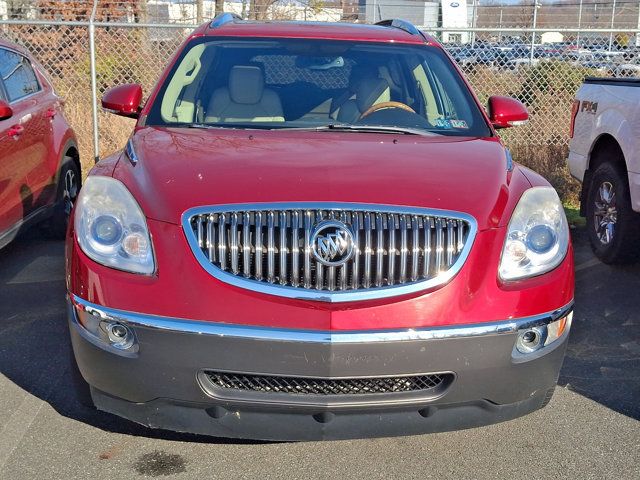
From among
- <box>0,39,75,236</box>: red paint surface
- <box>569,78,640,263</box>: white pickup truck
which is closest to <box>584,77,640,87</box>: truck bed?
<box>569,78,640,263</box>: white pickup truck

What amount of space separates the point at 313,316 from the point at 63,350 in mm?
2197

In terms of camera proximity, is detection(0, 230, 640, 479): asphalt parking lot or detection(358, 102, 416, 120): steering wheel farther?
detection(358, 102, 416, 120): steering wheel

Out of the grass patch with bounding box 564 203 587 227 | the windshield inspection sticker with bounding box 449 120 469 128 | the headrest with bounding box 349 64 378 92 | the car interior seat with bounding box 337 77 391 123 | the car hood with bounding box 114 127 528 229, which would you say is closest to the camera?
the car hood with bounding box 114 127 528 229

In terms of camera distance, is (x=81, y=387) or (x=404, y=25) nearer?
(x=81, y=387)

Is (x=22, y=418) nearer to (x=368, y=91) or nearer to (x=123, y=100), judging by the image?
(x=123, y=100)

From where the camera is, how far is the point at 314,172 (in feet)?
10.8

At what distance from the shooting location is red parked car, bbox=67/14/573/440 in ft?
9.55

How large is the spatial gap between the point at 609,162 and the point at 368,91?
2796 millimetres

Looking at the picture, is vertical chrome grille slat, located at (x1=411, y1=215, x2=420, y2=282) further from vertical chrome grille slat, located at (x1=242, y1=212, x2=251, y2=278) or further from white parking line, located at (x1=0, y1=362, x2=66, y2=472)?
white parking line, located at (x1=0, y1=362, x2=66, y2=472)

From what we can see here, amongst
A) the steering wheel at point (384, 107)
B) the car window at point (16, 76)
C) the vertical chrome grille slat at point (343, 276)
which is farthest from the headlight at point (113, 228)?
the car window at point (16, 76)

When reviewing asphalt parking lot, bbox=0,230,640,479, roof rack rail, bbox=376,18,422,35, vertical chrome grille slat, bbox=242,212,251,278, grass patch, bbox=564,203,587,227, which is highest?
roof rack rail, bbox=376,18,422,35

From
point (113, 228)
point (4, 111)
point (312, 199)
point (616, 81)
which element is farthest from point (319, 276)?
point (616, 81)

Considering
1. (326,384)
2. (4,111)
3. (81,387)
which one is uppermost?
(4,111)

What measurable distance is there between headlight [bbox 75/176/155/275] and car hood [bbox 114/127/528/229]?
0.06m
